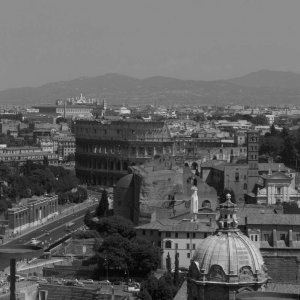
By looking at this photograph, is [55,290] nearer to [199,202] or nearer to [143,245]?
[143,245]

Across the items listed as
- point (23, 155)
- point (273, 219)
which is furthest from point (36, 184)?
point (273, 219)

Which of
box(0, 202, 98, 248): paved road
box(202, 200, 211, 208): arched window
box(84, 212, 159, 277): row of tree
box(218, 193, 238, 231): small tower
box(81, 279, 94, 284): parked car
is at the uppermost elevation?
box(218, 193, 238, 231): small tower

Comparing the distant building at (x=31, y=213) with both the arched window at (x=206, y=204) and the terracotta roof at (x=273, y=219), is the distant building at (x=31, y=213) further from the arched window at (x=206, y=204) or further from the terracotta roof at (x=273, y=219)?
the terracotta roof at (x=273, y=219)

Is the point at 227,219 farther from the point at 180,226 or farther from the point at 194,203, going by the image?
the point at 194,203

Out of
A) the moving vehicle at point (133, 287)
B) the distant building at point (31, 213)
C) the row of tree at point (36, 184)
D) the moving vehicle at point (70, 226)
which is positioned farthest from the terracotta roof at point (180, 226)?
the row of tree at point (36, 184)

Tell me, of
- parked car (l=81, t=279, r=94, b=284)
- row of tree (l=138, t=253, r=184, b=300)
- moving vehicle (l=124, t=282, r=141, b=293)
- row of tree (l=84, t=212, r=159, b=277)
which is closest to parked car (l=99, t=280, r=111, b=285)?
parked car (l=81, t=279, r=94, b=284)

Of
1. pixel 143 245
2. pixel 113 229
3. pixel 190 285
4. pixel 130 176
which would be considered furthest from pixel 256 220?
pixel 190 285

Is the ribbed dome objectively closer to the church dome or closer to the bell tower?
the church dome
